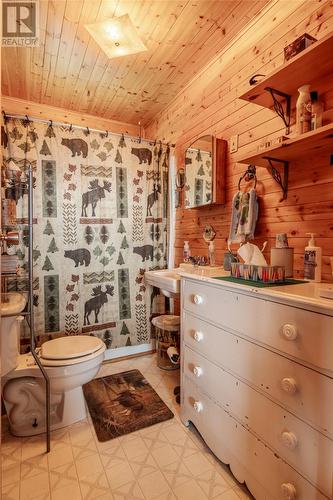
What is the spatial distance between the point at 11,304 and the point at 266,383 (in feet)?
4.68

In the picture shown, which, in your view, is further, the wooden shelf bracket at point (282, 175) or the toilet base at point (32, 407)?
A: the toilet base at point (32, 407)

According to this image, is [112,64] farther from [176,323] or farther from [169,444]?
[169,444]

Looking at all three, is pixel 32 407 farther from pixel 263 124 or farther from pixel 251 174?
pixel 263 124

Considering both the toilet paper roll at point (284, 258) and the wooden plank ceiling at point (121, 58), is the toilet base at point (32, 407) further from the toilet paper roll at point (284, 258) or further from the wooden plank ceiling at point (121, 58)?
the wooden plank ceiling at point (121, 58)

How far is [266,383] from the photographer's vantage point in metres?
1.04

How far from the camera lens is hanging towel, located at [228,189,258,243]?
160 centimetres

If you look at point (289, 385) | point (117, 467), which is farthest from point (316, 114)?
point (117, 467)

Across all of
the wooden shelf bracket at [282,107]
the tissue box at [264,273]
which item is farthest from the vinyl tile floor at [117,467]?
the wooden shelf bracket at [282,107]

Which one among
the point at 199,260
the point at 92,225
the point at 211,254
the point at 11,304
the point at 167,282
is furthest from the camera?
the point at 92,225

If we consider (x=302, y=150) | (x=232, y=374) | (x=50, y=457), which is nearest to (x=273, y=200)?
(x=302, y=150)

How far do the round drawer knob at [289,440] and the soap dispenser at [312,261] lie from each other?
0.66 metres

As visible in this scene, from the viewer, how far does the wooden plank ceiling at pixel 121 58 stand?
159cm
